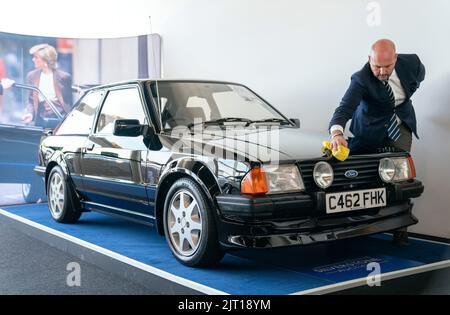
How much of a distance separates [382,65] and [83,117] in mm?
2647

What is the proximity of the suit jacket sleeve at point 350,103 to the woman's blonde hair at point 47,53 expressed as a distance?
419cm

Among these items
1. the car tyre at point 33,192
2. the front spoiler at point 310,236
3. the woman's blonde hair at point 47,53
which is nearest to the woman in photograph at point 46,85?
the woman's blonde hair at point 47,53

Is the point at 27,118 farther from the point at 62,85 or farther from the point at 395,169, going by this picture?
the point at 395,169

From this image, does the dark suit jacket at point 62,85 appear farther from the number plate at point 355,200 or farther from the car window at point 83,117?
the number plate at point 355,200

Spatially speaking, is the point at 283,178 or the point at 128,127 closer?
the point at 283,178

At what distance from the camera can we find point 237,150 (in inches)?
127

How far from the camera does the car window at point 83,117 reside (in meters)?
4.71

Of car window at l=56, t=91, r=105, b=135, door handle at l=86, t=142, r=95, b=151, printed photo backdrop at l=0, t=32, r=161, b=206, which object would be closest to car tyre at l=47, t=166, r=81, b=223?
car window at l=56, t=91, r=105, b=135

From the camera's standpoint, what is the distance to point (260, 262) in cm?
348

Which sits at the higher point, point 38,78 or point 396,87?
point 38,78

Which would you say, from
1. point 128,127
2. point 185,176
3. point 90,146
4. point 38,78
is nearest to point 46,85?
point 38,78

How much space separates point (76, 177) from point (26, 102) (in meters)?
2.17

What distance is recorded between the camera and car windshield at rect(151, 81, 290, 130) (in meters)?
3.91
